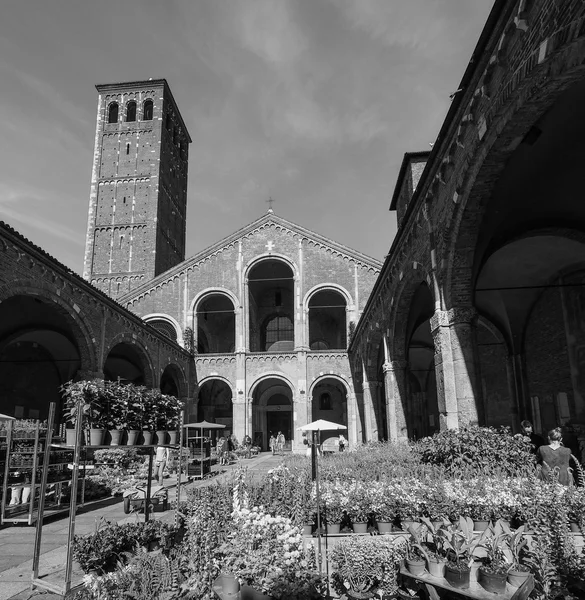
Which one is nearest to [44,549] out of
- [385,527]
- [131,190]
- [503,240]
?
[385,527]

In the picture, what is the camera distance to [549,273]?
48.3 ft

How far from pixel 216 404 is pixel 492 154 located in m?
27.6

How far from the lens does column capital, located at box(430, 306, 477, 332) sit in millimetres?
9797

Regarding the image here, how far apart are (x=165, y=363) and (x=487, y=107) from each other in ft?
65.3

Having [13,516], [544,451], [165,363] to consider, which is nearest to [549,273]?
[544,451]

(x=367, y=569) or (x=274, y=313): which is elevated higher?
(x=274, y=313)

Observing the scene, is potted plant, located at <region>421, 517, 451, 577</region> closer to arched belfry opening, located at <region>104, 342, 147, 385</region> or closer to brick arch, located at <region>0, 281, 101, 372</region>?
brick arch, located at <region>0, 281, 101, 372</region>

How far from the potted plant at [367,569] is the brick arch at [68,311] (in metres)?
10.9

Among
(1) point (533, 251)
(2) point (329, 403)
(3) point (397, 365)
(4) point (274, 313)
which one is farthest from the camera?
(4) point (274, 313)

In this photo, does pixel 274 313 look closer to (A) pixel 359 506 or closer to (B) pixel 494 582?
(A) pixel 359 506

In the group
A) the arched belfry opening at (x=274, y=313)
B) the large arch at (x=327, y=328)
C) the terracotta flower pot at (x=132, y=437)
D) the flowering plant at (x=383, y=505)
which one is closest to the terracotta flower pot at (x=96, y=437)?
the terracotta flower pot at (x=132, y=437)

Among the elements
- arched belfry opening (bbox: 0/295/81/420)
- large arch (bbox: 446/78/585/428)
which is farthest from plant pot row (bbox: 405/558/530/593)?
arched belfry opening (bbox: 0/295/81/420)

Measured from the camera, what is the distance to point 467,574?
407 cm

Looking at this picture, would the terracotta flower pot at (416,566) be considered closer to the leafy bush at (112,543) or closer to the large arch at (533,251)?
the leafy bush at (112,543)
